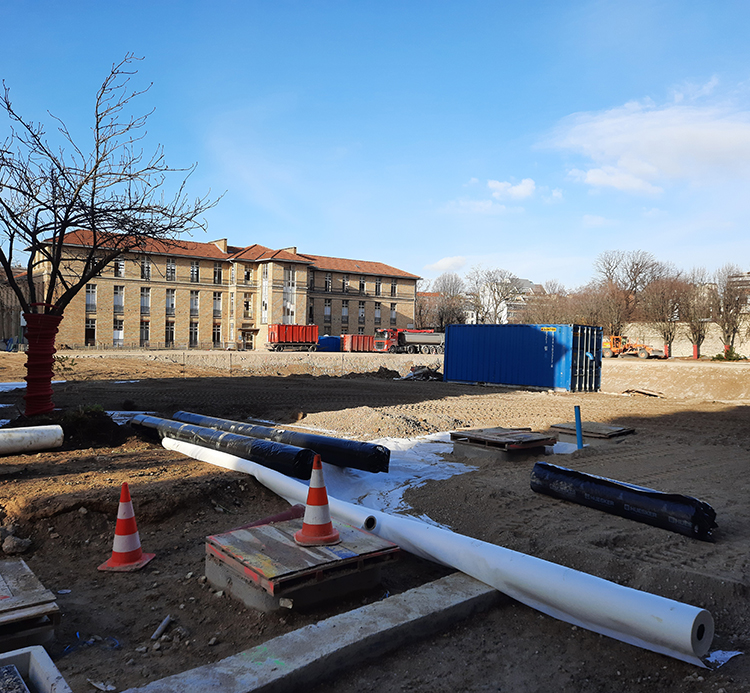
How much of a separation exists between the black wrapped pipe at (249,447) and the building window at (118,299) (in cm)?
4899

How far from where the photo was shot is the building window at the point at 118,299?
52.5 m

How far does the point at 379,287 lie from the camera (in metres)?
68.8

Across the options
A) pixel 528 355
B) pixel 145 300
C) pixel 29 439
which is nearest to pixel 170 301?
pixel 145 300

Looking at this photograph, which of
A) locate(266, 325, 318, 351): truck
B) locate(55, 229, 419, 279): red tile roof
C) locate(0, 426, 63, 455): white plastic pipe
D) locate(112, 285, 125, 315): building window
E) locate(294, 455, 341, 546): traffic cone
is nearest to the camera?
locate(294, 455, 341, 546): traffic cone

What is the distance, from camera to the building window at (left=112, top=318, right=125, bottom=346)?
2055 inches

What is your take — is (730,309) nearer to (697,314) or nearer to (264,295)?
(697,314)

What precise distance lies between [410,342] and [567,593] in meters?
44.4

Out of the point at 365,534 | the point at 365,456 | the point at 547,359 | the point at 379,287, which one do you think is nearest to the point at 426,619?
the point at 365,534

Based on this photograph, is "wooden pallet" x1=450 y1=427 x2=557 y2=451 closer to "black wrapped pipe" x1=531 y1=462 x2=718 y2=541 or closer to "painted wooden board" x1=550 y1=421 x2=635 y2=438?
"painted wooden board" x1=550 y1=421 x2=635 y2=438

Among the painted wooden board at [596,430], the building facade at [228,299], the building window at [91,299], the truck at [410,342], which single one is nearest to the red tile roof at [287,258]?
the building facade at [228,299]

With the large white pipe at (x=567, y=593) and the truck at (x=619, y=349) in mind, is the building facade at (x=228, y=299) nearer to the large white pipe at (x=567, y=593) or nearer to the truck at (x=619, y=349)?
the truck at (x=619, y=349)

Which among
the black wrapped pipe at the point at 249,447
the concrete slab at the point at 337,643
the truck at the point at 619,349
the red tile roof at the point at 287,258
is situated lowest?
the concrete slab at the point at 337,643

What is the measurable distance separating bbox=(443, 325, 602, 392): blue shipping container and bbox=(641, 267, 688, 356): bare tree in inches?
1084

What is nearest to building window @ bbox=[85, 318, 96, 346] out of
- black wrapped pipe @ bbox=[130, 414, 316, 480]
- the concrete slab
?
black wrapped pipe @ bbox=[130, 414, 316, 480]
